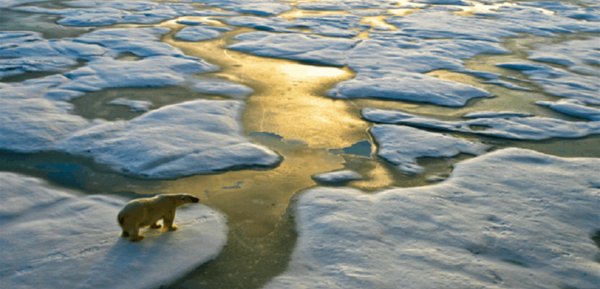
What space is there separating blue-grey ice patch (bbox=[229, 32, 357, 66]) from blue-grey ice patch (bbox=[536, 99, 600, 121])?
3.25 metres

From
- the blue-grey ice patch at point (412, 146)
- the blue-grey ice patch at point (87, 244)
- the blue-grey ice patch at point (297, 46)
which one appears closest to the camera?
the blue-grey ice patch at point (87, 244)

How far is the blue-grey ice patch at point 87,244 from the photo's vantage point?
128 inches

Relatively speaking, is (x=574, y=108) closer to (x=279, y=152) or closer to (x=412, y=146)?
(x=412, y=146)

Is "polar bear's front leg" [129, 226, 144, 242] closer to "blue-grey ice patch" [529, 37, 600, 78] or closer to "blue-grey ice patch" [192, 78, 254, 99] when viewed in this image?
"blue-grey ice patch" [192, 78, 254, 99]

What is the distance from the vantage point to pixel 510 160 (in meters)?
5.30

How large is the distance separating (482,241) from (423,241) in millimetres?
425

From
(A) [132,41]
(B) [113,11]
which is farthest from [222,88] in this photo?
(B) [113,11]

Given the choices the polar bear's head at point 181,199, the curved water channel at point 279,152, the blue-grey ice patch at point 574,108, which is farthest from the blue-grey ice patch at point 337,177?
the blue-grey ice patch at point 574,108

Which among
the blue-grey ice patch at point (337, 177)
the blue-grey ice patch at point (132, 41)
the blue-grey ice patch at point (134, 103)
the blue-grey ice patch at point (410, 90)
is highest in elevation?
the blue-grey ice patch at point (132, 41)

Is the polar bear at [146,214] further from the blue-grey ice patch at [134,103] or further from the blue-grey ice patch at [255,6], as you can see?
the blue-grey ice patch at [255,6]

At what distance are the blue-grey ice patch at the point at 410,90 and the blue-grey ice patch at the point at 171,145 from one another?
6.61 feet

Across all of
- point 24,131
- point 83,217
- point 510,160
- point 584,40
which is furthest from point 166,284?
point 584,40

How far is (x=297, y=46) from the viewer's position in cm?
991

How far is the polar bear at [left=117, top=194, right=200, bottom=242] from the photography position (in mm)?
3516
